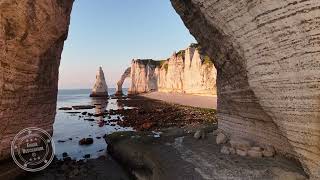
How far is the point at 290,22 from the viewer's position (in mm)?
8797

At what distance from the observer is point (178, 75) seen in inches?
3184

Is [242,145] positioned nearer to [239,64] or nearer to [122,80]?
[239,64]

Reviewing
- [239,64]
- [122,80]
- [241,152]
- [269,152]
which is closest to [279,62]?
[239,64]

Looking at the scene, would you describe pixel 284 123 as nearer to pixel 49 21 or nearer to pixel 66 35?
pixel 49 21

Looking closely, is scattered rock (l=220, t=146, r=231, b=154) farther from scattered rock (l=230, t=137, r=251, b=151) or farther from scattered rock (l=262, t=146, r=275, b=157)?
scattered rock (l=262, t=146, r=275, b=157)

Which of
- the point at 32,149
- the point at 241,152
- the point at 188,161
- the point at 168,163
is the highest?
the point at 241,152

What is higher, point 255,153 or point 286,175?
point 255,153

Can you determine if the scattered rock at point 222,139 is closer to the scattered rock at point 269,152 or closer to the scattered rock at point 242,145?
the scattered rock at point 242,145

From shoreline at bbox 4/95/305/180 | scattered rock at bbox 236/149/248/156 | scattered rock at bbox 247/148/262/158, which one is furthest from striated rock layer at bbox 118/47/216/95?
scattered rock at bbox 247/148/262/158

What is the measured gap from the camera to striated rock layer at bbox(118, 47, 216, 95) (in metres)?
61.5

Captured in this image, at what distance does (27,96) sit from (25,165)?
323 cm

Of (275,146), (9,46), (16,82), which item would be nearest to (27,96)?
(16,82)

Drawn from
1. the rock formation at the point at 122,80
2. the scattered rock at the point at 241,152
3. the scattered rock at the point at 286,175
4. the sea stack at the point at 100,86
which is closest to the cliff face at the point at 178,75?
the rock formation at the point at 122,80

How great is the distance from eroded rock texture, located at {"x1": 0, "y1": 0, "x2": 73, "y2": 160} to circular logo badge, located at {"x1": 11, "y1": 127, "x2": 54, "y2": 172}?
34 cm
